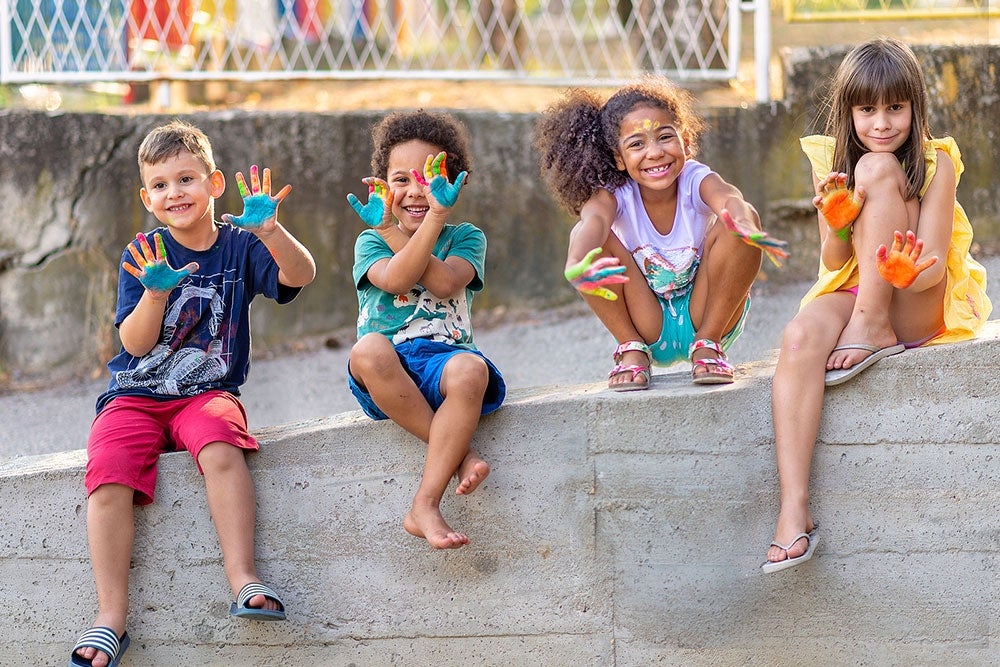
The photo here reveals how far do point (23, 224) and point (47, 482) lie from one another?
3.31 meters

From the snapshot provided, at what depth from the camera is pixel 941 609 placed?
2.94 metres

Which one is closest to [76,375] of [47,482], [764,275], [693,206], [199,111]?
[199,111]

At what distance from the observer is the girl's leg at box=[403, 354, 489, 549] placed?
2873 millimetres

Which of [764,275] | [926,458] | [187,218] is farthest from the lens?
[764,275]

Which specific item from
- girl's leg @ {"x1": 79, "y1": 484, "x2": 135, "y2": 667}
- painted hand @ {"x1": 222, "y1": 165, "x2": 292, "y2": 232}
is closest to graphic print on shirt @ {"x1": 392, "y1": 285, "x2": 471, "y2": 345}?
painted hand @ {"x1": 222, "y1": 165, "x2": 292, "y2": 232}

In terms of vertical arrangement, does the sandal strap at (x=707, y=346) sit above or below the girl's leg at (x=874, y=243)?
below

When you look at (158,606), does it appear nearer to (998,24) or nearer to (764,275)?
(764,275)

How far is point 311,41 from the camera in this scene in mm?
6512

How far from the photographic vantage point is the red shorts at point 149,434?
9.75ft

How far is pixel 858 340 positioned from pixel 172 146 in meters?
1.84

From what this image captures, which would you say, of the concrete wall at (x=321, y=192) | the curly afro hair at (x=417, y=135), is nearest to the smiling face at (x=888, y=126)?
the curly afro hair at (x=417, y=135)

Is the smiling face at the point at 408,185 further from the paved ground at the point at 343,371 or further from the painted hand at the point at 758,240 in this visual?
the paved ground at the point at 343,371

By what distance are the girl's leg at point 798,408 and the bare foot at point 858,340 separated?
22 mm

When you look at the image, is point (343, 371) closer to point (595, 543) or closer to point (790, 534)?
point (595, 543)
